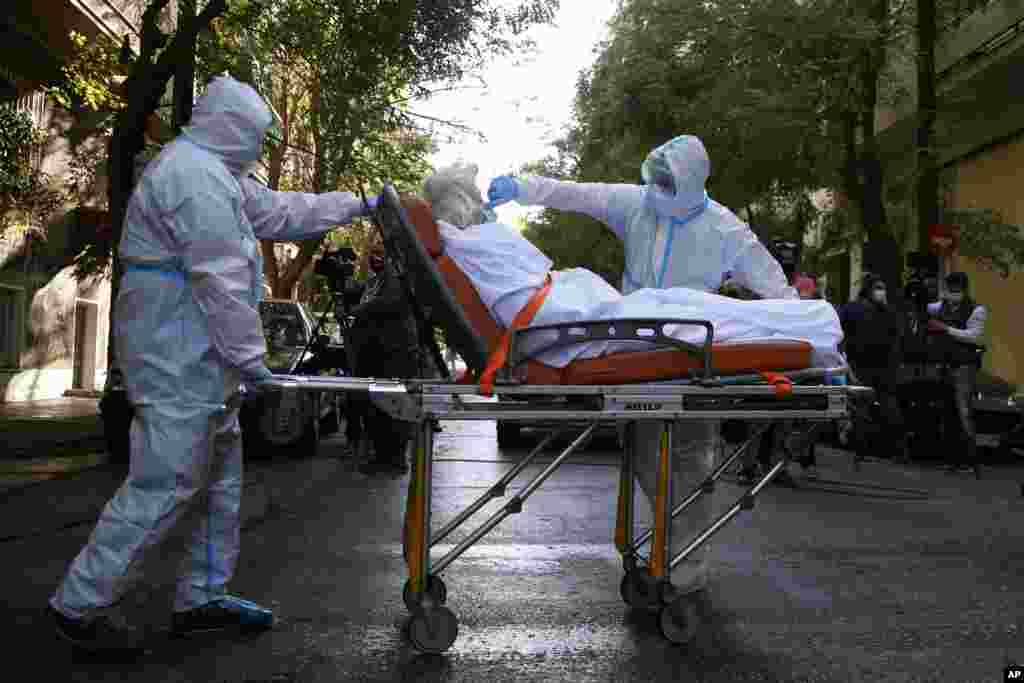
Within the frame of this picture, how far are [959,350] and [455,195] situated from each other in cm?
906

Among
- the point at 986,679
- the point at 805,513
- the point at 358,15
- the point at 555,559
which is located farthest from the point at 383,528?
the point at 358,15

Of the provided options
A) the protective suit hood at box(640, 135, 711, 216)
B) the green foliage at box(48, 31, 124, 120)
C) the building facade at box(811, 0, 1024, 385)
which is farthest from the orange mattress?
the building facade at box(811, 0, 1024, 385)

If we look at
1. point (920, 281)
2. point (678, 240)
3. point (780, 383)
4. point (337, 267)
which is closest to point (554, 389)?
point (780, 383)

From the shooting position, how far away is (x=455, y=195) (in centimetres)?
488

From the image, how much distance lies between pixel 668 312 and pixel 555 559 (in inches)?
84.8

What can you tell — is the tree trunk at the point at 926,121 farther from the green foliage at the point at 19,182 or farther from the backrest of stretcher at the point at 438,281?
the backrest of stretcher at the point at 438,281

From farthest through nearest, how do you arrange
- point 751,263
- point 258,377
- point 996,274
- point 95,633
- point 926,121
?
1. point 996,274
2. point 926,121
3. point 751,263
4. point 258,377
5. point 95,633

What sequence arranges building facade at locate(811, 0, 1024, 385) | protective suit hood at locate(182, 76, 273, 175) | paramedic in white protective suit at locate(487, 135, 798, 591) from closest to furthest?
protective suit hood at locate(182, 76, 273, 175) < paramedic in white protective suit at locate(487, 135, 798, 591) < building facade at locate(811, 0, 1024, 385)

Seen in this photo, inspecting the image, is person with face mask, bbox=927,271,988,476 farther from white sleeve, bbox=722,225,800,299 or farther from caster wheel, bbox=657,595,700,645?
caster wheel, bbox=657,595,700,645

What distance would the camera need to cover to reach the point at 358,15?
14.4 m

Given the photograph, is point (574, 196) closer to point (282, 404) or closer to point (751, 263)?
point (751, 263)

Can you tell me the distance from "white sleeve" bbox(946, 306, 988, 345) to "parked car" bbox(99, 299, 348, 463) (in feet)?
20.4

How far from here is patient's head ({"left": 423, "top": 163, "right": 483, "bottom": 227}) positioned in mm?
4848

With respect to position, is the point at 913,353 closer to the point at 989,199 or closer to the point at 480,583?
the point at 480,583
